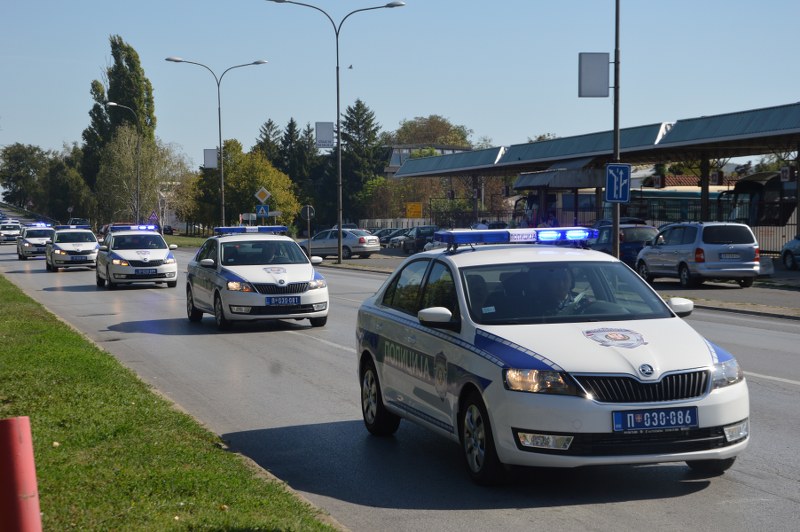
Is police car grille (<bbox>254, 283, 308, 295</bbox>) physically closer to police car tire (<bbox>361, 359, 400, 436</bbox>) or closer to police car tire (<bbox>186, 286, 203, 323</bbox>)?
police car tire (<bbox>186, 286, 203, 323</bbox>)

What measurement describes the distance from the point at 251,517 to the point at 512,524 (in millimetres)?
1500

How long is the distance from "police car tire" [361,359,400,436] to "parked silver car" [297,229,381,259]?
151 feet

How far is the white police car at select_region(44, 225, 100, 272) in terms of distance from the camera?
3959 centimetres

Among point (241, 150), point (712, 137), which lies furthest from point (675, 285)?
point (241, 150)

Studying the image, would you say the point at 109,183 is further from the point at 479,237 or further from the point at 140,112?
the point at 479,237

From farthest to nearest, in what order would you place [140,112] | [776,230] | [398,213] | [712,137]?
[398,213] → [140,112] → [776,230] → [712,137]

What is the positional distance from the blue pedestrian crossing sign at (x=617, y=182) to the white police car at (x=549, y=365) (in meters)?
15.3

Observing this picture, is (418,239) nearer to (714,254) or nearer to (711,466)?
(714,254)

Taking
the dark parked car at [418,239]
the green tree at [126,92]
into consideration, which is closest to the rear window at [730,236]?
the dark parked car at [418,239]

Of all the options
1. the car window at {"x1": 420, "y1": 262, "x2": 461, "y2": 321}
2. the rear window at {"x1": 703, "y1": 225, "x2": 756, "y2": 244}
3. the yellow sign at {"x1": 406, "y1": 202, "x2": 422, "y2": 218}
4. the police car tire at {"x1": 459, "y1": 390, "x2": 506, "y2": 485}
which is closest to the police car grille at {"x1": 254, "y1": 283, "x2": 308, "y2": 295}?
the car window at {"x1": 420, "y1": 262, "x2": 461, "y2": 321}

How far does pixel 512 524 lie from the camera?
246 inches

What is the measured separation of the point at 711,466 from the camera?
7.27 m

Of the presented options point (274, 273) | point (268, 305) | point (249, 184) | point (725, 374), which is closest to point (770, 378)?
point (725, 374)

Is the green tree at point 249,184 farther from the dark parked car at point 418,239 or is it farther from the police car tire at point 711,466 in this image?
the police car tire at point 711,466
